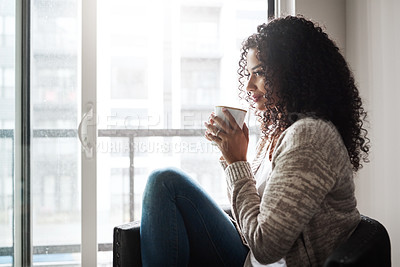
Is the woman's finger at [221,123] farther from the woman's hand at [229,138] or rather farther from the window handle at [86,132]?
the window handle at [86,132]

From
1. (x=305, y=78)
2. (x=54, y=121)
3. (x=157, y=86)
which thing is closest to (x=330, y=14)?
(x=157, y=86)

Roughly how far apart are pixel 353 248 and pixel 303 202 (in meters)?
0.17

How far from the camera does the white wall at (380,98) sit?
2.01m

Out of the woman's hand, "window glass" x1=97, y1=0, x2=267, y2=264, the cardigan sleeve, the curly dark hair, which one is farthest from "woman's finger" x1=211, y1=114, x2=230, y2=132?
"window glass" x1=97, y1=0, x2=267, y2=264

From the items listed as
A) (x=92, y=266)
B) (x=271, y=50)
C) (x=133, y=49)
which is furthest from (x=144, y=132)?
(x=271, y=50)

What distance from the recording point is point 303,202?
115 cm

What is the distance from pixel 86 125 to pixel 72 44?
0.43 meters

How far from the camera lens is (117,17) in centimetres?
285

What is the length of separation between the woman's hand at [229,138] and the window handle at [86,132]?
1.01 metres

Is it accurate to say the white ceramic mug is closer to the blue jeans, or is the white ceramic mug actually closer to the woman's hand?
the woman's hand

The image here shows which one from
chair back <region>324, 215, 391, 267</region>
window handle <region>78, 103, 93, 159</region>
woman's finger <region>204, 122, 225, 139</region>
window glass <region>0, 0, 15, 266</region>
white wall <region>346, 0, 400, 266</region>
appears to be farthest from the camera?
window handle <region>78, 103, 93, 159</region>

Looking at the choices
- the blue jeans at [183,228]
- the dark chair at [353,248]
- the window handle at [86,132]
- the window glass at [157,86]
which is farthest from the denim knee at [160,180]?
the window glass at [157,86]

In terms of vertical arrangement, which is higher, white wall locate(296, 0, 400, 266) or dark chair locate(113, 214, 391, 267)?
white wall locate(296, 0, 400, 266)

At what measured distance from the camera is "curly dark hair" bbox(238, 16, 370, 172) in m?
1.36
